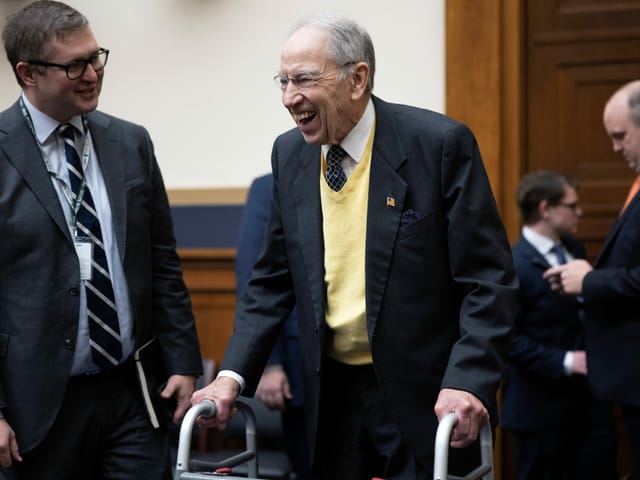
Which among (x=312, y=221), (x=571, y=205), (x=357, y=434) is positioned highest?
(x=312, y=221)

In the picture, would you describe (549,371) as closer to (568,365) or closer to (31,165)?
(568,365)

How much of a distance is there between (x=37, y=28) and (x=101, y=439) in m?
1.20

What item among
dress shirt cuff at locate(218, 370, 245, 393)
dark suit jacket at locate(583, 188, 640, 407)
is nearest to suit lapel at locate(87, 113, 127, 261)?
dress shirt cuff at locate(218, 370, 245, 393)

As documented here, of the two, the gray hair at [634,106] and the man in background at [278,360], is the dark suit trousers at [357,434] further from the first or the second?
the gray hair at [634,106]

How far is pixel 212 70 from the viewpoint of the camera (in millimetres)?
5836

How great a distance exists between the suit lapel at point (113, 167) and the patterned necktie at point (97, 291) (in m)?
0.06

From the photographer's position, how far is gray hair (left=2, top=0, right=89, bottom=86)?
324 cm

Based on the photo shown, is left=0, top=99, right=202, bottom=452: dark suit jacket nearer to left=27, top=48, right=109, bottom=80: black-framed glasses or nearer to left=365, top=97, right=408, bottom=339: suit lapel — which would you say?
left=27, top=48, right=109, bottom=80: black-framed glasses

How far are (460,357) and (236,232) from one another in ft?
10.7

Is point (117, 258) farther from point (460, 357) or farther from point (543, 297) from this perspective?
point (543, 297)

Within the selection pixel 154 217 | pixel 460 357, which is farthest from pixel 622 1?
pixel 460 357

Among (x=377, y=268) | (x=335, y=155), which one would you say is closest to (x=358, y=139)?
(x=335, y=155)

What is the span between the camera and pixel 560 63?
5.43 m

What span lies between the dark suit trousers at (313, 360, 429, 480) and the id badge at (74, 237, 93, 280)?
2.55 ft
